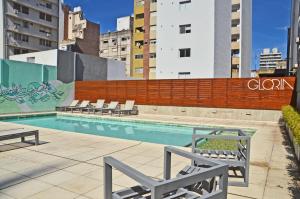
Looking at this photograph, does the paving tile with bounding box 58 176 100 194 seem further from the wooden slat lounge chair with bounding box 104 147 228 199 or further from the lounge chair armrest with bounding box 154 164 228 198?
the lounge chair armrest with bounding box 154 164 228 198

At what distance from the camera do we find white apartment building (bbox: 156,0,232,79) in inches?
1118

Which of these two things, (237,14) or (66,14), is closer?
(237,14)

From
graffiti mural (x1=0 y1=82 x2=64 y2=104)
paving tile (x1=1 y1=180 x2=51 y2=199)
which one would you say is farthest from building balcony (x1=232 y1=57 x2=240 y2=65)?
paving tile (x1=1 y1=180 x2=51 y2=199)

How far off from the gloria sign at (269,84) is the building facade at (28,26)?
125ft

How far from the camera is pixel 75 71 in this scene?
2634 cm

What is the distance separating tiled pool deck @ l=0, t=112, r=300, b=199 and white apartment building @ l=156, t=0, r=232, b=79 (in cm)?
2029

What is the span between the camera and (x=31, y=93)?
21188 millimetres

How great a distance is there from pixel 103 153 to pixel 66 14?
61091 mm

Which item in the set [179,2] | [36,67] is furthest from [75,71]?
[179,2]

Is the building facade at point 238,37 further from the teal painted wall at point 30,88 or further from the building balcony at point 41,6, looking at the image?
the building balcony at point 41,6

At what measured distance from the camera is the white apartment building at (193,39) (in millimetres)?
28406

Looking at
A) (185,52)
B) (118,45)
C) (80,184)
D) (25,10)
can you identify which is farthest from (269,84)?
(118,45)

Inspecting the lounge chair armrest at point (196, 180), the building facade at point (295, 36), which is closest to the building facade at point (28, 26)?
the building facade at point (295, 36)

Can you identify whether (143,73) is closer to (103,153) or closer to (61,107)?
(61,107)
